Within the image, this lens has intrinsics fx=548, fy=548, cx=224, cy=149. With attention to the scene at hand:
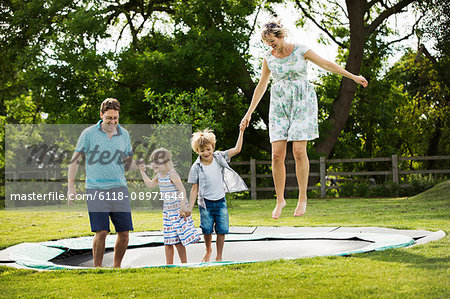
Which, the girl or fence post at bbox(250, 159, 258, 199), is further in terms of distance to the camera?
fence post at bbox(250, 159, 258, 199)

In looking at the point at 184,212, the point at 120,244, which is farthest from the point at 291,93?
the point at 120,244

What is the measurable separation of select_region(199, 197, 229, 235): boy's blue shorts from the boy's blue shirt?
0.06 metres

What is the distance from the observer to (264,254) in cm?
512

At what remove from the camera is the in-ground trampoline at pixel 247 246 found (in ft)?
15.9

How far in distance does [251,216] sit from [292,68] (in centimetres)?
536

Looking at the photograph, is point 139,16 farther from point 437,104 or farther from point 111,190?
point 111,190

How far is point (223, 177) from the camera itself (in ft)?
16.1

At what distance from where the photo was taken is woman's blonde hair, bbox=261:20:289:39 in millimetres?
3891

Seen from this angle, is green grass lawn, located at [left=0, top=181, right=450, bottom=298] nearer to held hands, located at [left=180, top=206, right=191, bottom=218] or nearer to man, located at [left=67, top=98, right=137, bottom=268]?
man, located at [left=67, top=98, right=137, bottom=268]

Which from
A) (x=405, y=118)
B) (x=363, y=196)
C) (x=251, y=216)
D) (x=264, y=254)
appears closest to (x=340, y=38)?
(x=405, y=118)

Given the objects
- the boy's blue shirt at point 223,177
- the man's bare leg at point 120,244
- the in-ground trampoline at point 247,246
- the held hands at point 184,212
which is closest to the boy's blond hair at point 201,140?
the boy's blue shirt at point 223,177

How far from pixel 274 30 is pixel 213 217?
68.9 inches

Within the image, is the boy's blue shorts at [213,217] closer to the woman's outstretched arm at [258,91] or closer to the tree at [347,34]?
the woman's outstretched arm at [258,91]

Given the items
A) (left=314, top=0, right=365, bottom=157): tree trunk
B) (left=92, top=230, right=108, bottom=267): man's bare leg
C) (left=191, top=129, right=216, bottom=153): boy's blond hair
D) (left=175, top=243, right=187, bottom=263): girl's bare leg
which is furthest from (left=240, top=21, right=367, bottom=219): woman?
(left=314, top=0, right=365, bottom=157): tree trunk
